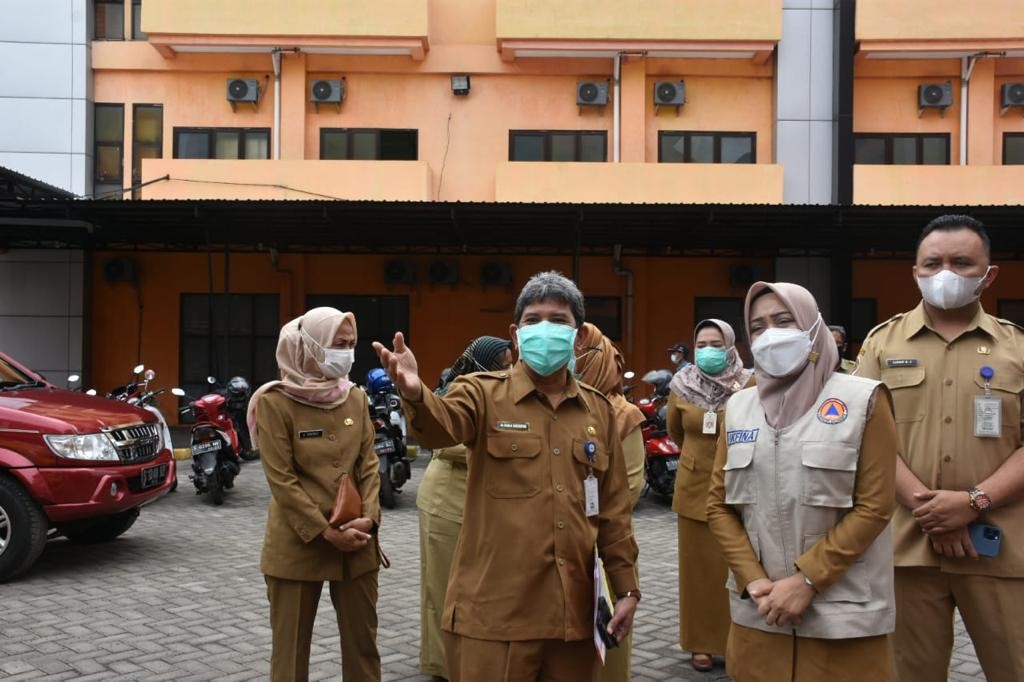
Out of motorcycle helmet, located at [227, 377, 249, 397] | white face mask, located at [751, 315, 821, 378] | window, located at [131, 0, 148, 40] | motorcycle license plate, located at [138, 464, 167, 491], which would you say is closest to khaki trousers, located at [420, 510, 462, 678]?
white face mask, located at [751, 315, 821, 378]

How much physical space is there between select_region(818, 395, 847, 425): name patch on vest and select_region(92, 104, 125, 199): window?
17.3 meters

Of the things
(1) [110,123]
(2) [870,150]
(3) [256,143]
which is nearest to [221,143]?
(3) [256,143]

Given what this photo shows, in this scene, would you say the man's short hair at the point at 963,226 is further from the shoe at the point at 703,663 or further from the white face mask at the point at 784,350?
the shoe at the point at 703,663

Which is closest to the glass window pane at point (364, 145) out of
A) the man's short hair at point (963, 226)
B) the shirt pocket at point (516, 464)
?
the man's short hair at point (963, 226)

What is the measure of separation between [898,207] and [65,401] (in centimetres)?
1135

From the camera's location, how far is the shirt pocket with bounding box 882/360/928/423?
3482mm

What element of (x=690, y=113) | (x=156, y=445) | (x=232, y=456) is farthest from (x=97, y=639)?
(x=690, y=113)

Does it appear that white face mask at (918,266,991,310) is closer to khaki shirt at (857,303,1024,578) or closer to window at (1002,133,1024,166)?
khaki shirt at (857,303,1024,578)

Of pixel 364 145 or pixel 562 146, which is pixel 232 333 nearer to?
pixel 364 145

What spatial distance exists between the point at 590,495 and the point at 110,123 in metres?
17.4

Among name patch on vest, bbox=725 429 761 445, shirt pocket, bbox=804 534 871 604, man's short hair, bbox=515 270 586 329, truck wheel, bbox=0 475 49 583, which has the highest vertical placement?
man's short hair, bbox=515 270 586 329

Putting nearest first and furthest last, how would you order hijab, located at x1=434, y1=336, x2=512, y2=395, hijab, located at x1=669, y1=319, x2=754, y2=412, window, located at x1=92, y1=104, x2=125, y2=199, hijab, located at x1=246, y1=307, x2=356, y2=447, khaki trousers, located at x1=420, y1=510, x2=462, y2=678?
1. hijab, located at x1=246, y1=307, x2=356, y2=447
2. hijab, located at x1=434, y1=336, x2=512, y2=395
3. khaki trousers, located at x1=420, y1=510, x2=462, y2=678
4. hijab, located at x1=669, y1=319, x2=754, y2=412
5. window, located at x1=92, y1=104, x2=125, y2=199

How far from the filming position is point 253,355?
59.2 feet

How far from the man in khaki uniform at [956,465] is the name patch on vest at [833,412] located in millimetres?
719
